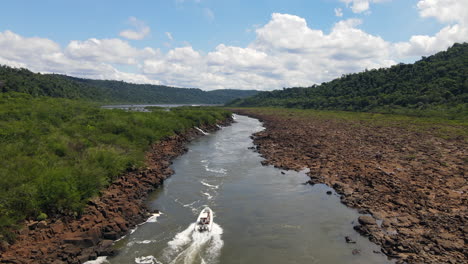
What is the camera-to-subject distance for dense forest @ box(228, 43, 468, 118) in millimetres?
88438

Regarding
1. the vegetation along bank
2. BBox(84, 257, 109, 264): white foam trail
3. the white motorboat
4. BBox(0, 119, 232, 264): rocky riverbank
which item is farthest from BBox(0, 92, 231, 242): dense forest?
the white motorboat

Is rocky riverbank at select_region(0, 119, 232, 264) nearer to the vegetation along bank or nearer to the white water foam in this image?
the vegetation along bank

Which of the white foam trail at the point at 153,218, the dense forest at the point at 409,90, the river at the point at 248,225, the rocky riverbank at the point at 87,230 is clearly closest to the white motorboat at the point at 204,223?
the river at the point at 248,225

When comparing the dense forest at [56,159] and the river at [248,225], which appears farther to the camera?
the dense forest at [56,159]

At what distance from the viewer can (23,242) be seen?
14477 millimetres

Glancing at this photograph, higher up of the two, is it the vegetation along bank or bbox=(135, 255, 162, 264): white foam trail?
the vegetation along bank

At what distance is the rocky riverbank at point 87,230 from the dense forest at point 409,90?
275 ft

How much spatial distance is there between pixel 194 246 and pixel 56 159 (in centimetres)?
1330

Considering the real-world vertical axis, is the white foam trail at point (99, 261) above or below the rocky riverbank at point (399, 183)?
below

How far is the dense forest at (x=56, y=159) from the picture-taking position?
53.2ft

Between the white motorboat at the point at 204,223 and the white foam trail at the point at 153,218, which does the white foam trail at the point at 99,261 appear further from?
the white motorboat at the point at 204,223

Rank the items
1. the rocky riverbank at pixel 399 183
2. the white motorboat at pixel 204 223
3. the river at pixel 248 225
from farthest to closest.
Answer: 1. the white motorboat at pixel 204 223
2. the rocky riverbank at pixel 399 183
3. the river at pixel 248 225

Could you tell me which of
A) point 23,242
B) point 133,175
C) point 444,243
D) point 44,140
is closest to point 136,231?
point 23,242

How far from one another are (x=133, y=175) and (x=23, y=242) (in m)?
12.2
